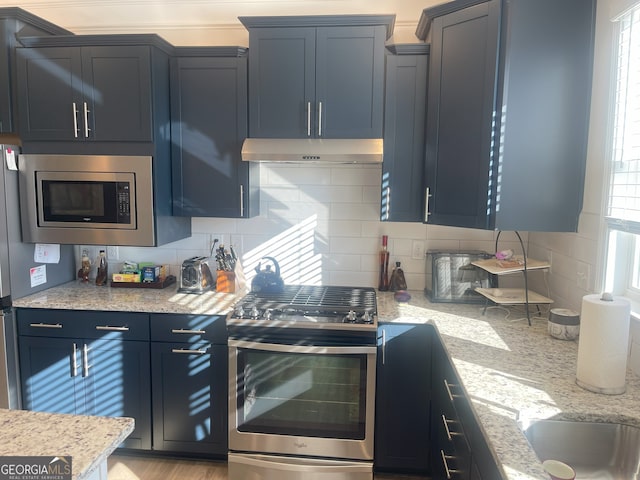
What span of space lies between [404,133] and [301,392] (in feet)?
5.08

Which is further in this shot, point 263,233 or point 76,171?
point 263,233

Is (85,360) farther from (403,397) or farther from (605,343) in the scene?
(605,343)

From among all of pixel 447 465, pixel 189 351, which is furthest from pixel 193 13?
pixel 447 465

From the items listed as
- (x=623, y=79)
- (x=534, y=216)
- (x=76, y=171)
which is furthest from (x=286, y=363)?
(x=623, y=79)

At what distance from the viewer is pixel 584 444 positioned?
141 cm

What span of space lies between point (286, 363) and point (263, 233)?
975mm

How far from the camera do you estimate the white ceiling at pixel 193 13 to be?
2.85 meters

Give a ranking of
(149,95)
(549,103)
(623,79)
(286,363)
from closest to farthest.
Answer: (623,79) → (549,103) → (286,363) → (149,95)

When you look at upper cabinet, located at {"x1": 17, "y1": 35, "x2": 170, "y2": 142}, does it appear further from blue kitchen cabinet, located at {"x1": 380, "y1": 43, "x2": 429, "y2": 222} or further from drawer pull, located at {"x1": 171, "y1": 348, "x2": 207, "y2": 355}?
blue kitchen cabinet, located at {"x1": 380, "y1": 43, "x2": 429, "y2": 222}

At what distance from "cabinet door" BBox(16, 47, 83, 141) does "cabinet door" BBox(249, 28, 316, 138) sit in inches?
40.3

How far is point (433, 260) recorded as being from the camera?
2715 millimetres

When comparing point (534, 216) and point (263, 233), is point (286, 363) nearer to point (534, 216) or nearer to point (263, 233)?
point (263, 233)

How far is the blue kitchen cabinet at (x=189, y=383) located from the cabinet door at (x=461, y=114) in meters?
1.41

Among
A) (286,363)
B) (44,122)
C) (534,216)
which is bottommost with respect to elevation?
(286,363)
